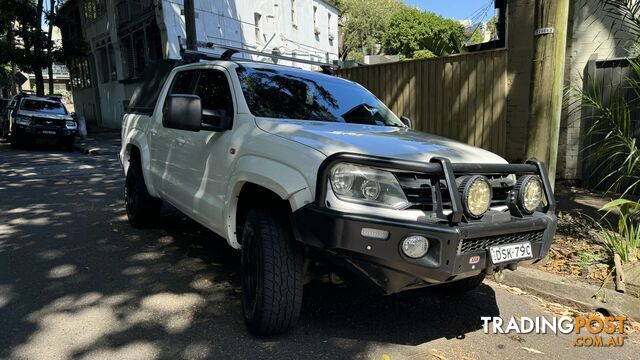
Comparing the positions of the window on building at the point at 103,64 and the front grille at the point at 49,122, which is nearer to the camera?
the front grille at the point at 49,122

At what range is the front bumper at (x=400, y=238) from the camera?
8.37 ft

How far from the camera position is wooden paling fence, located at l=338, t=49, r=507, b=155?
287 inches

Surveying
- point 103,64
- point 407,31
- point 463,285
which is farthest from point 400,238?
point 407,31

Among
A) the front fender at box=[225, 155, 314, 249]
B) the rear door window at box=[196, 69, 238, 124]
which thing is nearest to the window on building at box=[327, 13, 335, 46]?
the rear door window at box=[196, 69, 238, 124]

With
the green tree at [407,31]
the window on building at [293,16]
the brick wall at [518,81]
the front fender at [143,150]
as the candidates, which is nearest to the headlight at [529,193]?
the front fender at [143,150]

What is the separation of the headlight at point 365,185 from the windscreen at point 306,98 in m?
1.14

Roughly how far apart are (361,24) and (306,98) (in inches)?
1697

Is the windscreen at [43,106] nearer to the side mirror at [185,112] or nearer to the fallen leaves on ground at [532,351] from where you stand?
the side mirror at [185,112]

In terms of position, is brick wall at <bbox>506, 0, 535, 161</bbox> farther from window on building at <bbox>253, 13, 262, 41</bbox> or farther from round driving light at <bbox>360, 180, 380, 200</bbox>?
window on building at <bbox>253, 13, 262, 41</bbox>

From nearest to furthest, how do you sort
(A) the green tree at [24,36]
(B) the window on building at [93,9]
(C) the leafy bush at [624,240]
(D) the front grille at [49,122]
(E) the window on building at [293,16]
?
1. (C) the leafy bush at [624,240]
2. (D) the front grille at [49,122]
3. (A) the green tree at [24,36]
4. (B) the window on building at [93,9]
5. (E) the window on building at [293,16]

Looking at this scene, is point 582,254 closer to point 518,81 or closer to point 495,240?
point 495,240

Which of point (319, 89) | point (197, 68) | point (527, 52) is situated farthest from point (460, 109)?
point (197, 68)

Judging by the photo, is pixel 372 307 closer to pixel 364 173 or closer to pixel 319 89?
pixel 364 173

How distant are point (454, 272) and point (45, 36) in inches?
903
